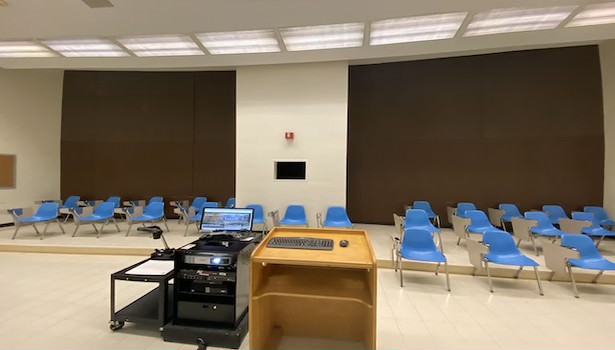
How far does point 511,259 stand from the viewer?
343 cm

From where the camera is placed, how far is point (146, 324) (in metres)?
2.46

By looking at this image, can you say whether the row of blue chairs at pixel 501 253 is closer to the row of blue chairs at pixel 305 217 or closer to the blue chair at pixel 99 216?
the row of blue chairs at pixel 305 217

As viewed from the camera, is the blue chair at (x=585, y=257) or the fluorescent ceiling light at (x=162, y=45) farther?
the fluorescent ceiling light at (x=162, y=45)

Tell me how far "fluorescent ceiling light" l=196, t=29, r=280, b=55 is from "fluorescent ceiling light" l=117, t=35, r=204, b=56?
0.31m

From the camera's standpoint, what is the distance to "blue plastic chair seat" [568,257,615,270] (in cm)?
329

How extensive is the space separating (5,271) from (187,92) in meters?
5.35

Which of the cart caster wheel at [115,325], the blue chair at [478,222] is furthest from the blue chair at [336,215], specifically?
the cart caster wheel at [115,325]

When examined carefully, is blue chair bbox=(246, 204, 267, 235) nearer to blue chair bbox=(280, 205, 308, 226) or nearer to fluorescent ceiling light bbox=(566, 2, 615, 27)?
blue chair bbox=(280, 205, 308, 226)

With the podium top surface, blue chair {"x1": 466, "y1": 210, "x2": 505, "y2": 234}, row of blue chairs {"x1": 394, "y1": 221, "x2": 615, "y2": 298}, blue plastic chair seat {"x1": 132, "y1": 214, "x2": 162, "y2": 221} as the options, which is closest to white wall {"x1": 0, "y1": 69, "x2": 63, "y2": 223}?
blue plastic chair seat {"x1": 132, "y1": 214, "x2": 162, "y2": 221}

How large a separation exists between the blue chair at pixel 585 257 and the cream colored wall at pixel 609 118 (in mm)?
3402

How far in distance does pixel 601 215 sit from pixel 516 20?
456 centimetres

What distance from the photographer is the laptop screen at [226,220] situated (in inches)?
130

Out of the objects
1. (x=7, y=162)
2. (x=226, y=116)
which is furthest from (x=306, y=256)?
(x=7, y=162)

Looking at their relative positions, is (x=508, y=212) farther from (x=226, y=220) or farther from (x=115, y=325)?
(x=115, y=325)
